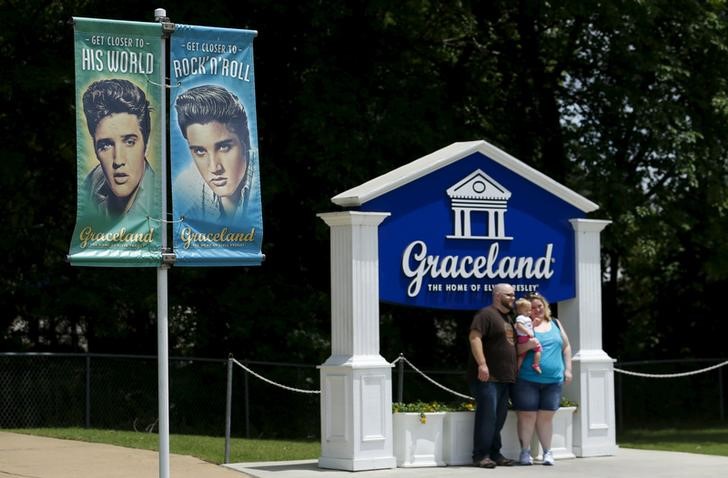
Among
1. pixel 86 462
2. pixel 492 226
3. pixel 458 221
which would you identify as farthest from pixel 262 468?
pixel 492 226

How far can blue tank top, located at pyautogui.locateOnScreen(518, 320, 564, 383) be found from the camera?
50.9 feet

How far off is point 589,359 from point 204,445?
17.7ft

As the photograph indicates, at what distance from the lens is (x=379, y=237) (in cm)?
1534

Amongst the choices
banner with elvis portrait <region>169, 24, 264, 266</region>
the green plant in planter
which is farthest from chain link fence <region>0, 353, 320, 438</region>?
banner with elvis portrait <region>169, 24, 264, 266</region>

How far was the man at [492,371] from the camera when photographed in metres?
15.2

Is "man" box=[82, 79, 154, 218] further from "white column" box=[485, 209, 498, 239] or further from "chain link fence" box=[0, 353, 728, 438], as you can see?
"chain link fence" box=[0, 353, 728, 438]

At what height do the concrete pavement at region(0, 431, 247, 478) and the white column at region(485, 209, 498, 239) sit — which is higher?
the white column at region(485, 209, 498, 239)

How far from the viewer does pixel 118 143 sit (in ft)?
39.2

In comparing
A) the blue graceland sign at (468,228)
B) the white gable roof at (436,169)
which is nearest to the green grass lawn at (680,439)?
the blue graceland sign at (468,228)

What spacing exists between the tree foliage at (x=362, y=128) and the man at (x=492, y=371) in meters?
8.58

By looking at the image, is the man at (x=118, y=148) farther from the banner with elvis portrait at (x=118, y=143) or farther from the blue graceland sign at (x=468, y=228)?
Answer: the blue graceland sign at (x=468, y=228)

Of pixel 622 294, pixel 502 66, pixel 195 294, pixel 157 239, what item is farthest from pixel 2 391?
pixel 622 294

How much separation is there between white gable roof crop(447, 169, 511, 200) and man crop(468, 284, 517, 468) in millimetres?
1284

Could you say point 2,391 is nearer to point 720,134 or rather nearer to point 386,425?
point 386,425
